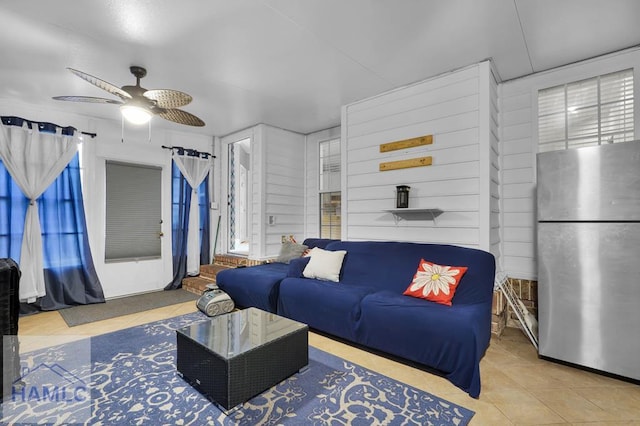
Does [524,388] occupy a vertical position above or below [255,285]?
below

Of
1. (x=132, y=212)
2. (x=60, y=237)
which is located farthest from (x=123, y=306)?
(x=132, y=212)

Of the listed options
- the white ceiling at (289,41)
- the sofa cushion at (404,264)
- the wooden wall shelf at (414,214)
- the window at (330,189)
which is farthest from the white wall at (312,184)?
the wooden wall shelf at (414,214)

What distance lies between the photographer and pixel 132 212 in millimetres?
4859

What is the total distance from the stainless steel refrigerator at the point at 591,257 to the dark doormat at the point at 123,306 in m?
4.35

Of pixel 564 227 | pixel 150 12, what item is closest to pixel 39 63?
pixel 150 12

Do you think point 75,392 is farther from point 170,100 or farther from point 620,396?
point 620,396

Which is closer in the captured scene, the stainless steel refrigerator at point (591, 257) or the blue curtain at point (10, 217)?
the stainless steel refrigerator at point (591, 257)

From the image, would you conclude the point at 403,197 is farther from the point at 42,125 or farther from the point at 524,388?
the point at 42,125

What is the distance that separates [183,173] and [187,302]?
219cm

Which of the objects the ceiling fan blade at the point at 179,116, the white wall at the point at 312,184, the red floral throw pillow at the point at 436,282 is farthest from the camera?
the white wall at the point at 312,184

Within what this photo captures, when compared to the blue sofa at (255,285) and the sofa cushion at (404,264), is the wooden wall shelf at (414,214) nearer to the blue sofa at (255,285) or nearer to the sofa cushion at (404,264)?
the sofa cushion at (404,264)

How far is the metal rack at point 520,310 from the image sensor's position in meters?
2.89

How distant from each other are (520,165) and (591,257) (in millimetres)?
1219

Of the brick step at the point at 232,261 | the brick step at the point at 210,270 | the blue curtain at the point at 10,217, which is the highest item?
the blue curtain at the point at 10,217
